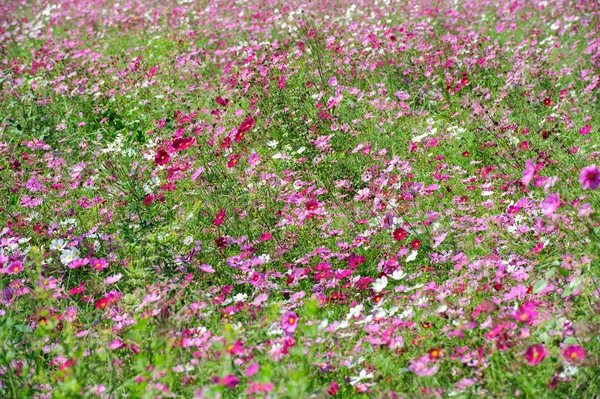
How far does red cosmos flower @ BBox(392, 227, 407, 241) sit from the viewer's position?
3.33 meters

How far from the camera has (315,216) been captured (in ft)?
12.4

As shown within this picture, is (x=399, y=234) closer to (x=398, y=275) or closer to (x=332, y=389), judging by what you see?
(x=398, y=275)

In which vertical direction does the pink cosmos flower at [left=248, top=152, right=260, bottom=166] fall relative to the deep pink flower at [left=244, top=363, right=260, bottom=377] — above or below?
above

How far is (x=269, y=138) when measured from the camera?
482 cm

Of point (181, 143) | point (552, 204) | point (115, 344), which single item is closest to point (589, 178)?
point (552, 204)

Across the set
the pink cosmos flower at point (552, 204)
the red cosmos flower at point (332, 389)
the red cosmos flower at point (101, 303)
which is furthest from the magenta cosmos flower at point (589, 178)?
the red cosmos flower at point (101, 303)

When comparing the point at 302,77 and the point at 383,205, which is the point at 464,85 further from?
the point at 383,205

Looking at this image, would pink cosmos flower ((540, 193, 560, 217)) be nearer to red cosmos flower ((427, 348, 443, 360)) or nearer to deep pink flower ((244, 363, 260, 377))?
red cosmos flower ((427, 348, 443, 360))

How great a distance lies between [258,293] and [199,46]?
4873 mm

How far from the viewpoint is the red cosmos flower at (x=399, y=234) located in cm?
333

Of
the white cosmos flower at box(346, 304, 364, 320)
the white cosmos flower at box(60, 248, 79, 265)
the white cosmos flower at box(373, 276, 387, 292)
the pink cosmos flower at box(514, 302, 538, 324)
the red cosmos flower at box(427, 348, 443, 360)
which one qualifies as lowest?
the white cosmos flower at box(373, 276, 387, 292)

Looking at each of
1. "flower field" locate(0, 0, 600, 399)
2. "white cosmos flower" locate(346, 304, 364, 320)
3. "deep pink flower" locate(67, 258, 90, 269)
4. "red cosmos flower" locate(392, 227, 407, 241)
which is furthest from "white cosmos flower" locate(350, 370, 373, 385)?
"deep pink flower" locate(67, 258, 90, 269)

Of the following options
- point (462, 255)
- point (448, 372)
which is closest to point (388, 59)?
point (462, 255)

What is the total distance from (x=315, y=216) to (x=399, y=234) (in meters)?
0.61
